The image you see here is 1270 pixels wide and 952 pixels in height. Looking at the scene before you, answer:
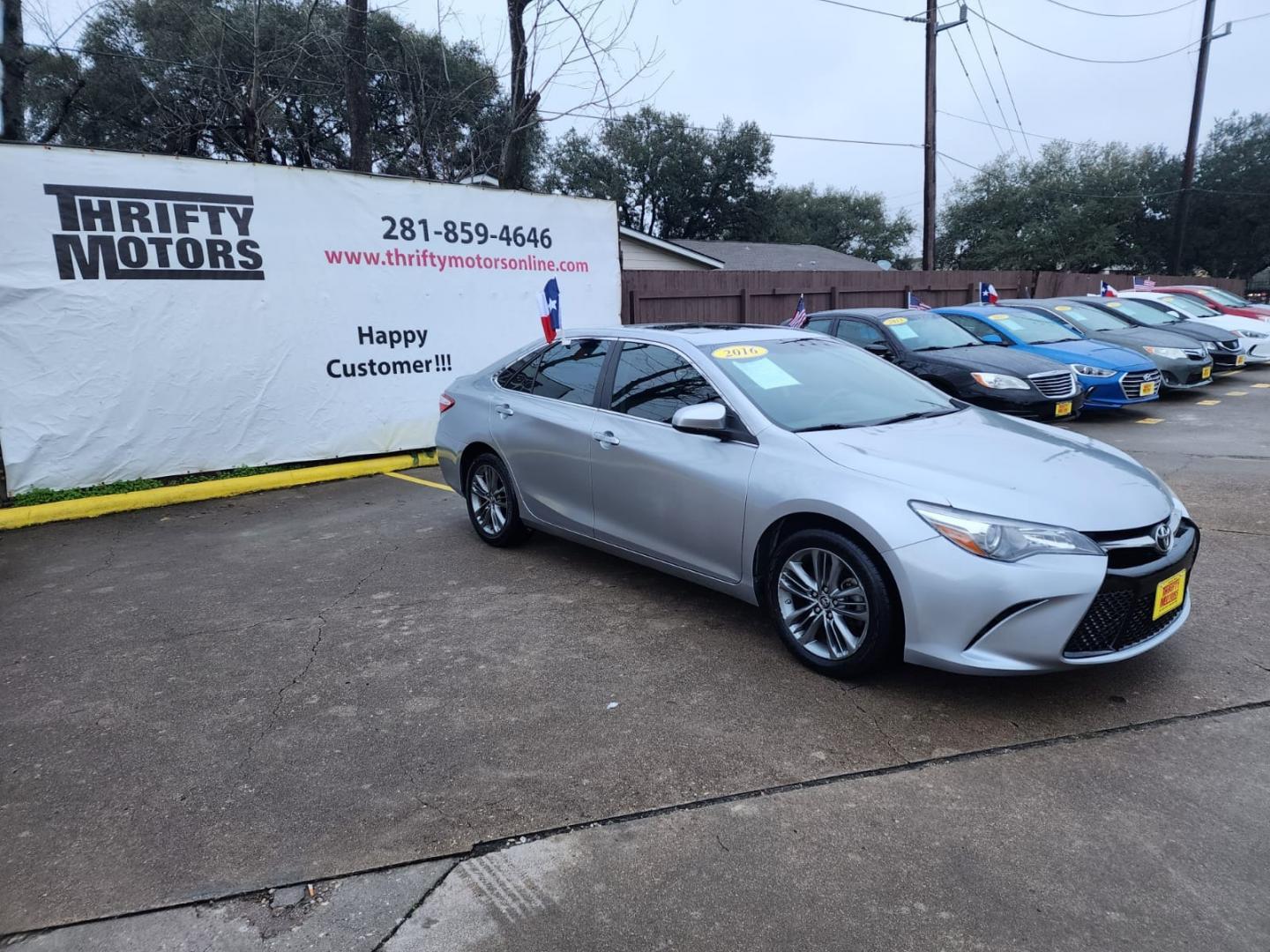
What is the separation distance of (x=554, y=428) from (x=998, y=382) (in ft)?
19.8

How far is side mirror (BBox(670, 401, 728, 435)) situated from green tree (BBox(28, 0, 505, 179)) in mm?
12222

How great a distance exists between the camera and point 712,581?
165 inches

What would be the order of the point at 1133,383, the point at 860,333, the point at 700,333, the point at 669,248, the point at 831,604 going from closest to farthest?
1. the point at 831,604
2. the point at 700,333
3. the point at 860,333
4. the point at 1133,383
5. the point at 669,248

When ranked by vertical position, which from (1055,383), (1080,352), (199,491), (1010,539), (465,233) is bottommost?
(199,491)

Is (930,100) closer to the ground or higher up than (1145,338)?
higher up

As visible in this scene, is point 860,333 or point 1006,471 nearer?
point 1006,471

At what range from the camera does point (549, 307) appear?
32.7 feet

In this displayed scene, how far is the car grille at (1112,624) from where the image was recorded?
3141mm

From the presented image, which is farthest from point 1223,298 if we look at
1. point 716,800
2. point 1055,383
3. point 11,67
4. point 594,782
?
point 11,67

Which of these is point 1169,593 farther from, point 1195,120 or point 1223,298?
point 1195,120

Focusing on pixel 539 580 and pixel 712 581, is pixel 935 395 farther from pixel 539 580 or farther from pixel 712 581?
pixel 539 580

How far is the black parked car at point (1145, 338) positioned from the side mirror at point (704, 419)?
32.6ft

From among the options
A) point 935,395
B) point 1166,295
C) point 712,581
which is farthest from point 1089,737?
point 1166,295

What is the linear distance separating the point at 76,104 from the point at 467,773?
25.4 m
